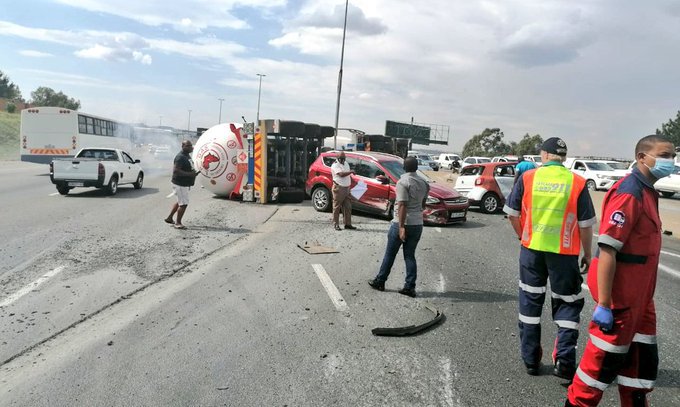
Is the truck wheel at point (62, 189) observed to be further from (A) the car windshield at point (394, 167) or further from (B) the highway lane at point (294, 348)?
A: (B) the highway lane at point (294, 348)

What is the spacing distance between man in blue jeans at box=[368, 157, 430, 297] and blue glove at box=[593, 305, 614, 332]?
125 inches

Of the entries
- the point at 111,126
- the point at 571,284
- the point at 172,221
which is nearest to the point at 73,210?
the point at 172,221

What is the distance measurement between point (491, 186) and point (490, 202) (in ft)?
1.60

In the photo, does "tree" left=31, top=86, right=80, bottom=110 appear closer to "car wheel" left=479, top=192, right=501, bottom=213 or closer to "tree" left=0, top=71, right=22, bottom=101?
"tree" left=0, top=71, right=22, bottom=101

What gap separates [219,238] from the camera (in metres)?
9.62

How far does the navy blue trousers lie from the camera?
3.94 metres

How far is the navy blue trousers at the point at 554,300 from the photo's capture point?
12.9 ft

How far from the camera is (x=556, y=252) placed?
3936 mm

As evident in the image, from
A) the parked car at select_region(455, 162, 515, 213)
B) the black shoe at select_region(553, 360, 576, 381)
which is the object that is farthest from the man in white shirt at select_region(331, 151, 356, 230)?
the black shoe at select_region(553, 360, 576, 381)

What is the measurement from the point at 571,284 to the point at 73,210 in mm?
11838

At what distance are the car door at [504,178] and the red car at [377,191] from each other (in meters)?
2.67

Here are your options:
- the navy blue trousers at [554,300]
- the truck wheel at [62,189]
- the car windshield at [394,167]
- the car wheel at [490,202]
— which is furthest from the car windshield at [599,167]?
the navy blue trousers at [554,300]

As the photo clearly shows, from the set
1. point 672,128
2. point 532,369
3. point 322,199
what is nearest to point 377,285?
point 532,369

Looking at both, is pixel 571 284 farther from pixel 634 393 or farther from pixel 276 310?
pixel 276 310
